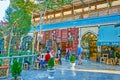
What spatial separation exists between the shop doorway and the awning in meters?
2.31

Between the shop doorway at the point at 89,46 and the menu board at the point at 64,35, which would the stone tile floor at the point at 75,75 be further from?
the menu board at the point at 64,35

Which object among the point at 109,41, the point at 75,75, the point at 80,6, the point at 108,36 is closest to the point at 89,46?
the point at 108,36

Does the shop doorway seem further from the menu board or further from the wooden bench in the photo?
the wooden bench

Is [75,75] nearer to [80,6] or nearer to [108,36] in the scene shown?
[108,36]

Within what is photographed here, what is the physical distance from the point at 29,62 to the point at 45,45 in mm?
17349

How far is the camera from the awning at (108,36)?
930 inches

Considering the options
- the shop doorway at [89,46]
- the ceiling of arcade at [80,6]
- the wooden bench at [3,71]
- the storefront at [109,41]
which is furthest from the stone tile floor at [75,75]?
the shop doorway at [89,46]

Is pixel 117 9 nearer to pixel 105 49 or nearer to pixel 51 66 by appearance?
pixel 105 49

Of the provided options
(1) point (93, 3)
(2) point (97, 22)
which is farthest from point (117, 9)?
(1) point (93, 3)

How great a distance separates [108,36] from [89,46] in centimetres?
442

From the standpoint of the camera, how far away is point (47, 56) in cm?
1797

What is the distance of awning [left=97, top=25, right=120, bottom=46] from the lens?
23.6m

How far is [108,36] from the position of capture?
2473 centimetres

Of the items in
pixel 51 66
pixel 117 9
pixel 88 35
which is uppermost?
pixel 117 9
